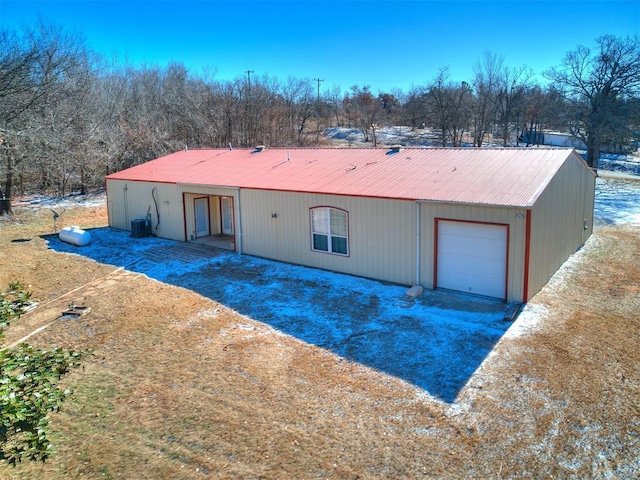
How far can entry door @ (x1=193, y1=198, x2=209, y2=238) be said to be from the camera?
59.2 ft

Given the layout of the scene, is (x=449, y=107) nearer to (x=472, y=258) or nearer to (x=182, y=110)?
(x=182, y=110)

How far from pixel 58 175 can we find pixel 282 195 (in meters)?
17.9

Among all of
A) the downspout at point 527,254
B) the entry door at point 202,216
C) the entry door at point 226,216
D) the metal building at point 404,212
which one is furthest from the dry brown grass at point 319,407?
the entry door at point 226,216

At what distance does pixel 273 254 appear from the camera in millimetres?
15016

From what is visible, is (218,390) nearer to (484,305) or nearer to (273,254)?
(484,305)

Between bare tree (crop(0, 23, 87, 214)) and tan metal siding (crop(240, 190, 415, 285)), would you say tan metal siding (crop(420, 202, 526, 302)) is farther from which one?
bare tree (crop(0, 23, 87, 214))

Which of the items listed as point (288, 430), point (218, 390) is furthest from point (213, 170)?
point (288, 430)

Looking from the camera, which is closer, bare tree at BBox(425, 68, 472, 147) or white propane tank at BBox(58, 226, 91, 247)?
white propane tank at BBox(58, 226, 91, 247)

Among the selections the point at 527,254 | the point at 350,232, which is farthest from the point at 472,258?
the point at 350,232

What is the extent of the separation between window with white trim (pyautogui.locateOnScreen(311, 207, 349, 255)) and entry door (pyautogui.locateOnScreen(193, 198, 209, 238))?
6148mm

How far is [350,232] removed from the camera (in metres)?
13.0

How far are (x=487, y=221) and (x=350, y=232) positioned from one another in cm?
375

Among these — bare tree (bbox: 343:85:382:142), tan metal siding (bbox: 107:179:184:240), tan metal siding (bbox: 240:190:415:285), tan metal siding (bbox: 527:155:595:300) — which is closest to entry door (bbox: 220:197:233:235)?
tan metal siding (bbox: 107:179:184:240)

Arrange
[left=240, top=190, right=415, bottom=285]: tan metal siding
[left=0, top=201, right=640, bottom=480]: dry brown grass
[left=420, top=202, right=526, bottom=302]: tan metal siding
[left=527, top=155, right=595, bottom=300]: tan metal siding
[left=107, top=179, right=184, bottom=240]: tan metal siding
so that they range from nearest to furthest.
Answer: [left=0, top=201, right=640, bottom=480]: dry brown grass
[left=420, top=202, right=526, bottom=302]: tan metal siding
[left=527, top=155, right=595, bottom=300]: tan metal siding
[left=240, top=190, right=415, bottom=285]: tan metal siding
[left=107, top=179, right=184, bottom=240]: tan metal siding
